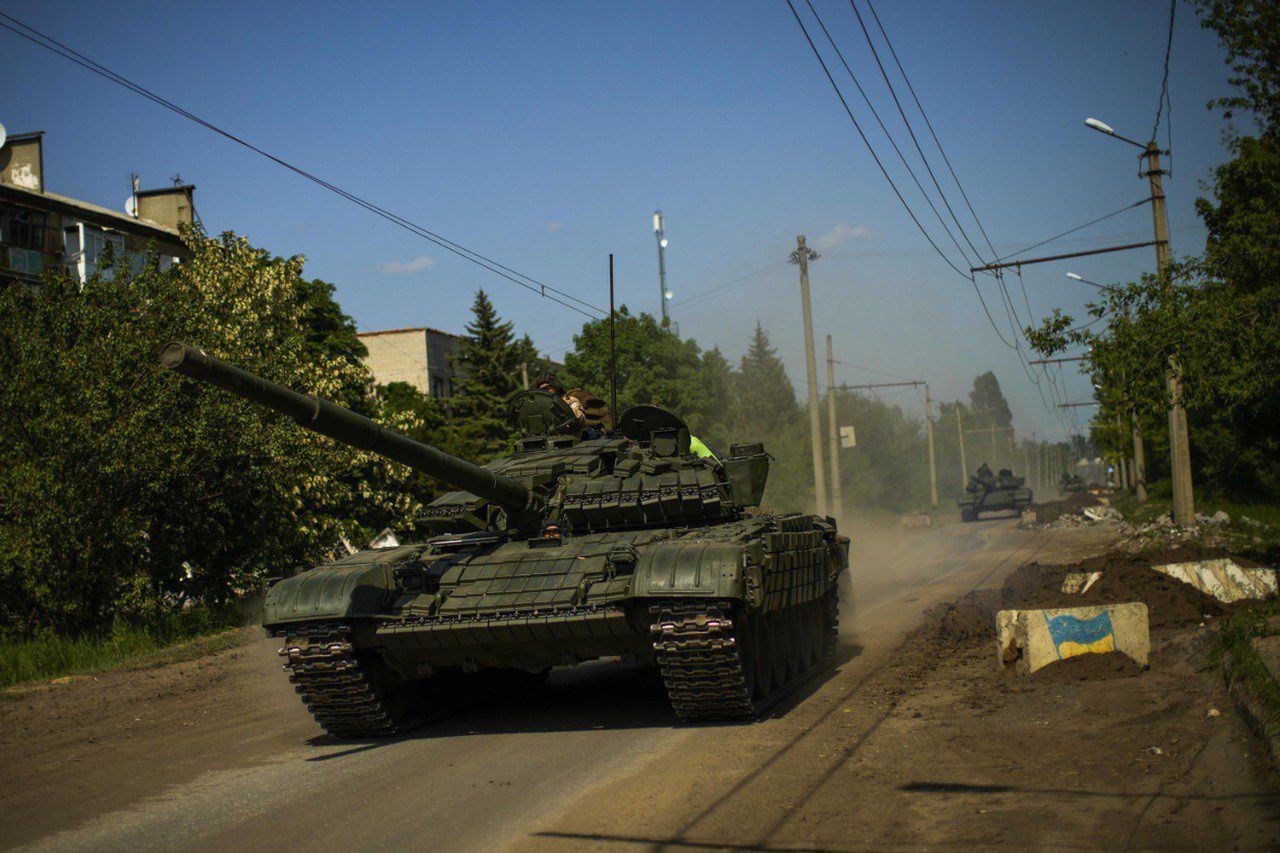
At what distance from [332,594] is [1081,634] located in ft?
21.3

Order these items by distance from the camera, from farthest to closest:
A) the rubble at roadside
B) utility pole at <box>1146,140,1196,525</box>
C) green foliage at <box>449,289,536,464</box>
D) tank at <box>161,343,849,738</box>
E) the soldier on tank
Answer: green foliage at <box>449,289,536,464</box> < utility pole at <box>1146,140,1196,525</box> < the rubble at roadside < the soldier on tank < tank at <box>161,343,849,738</box>

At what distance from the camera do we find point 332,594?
29.3 feet

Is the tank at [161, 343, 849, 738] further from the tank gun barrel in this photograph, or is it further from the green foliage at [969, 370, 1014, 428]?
the green foliage at [969, 370, 1014, 428]

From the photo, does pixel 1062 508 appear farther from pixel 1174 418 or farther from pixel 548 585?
pixel 548 585

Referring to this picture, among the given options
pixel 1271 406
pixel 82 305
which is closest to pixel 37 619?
pixel 82 305

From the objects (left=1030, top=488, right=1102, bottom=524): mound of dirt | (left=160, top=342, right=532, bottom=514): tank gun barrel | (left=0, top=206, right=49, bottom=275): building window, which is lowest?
(left=1030, top=488, right=1102, bottom=524): mound of dirt

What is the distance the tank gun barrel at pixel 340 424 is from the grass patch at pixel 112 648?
8573mm

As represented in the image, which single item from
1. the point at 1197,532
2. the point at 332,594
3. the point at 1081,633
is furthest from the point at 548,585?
the point at 1197,532

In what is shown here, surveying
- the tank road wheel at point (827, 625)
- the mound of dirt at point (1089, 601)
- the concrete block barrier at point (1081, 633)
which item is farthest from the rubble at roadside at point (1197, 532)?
the concrete block barrier at point (1081, 633)

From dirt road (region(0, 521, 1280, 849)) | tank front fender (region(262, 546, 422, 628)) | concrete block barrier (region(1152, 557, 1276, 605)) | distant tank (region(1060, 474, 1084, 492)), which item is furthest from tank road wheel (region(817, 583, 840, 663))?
distant tank (region(1060, 474, 1084, 492))

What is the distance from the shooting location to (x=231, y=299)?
21.6 meters

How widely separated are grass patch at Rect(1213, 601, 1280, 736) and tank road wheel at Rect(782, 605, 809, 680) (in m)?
3.79

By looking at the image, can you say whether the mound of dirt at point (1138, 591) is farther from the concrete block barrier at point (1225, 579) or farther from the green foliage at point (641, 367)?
the green foliage at point (641, 367)

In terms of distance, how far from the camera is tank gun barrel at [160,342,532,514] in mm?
6898
